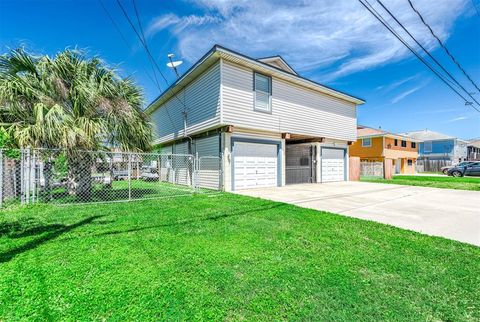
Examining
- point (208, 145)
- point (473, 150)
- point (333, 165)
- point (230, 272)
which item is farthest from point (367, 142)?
point (473, 150)

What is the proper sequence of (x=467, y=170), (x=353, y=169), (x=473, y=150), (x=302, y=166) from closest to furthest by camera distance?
(x=302, y=166) < (x=353, y=169) < (x=467, y=170) < (x=473, y=150)

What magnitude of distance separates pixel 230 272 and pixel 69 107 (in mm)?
7541

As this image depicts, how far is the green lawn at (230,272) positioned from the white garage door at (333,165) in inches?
418

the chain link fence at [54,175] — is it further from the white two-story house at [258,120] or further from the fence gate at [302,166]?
the fence gate at [302,166]

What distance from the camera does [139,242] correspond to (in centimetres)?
372

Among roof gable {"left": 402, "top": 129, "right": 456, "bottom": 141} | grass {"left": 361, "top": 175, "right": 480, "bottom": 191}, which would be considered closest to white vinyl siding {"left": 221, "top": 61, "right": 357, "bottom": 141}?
grass {"left": 361, "top": 175, "right": 480, "bottom": 191}

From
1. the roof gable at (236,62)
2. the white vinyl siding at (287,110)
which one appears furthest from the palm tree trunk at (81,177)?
the roof gable at (236,62)

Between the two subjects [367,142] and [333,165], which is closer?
[333,165]

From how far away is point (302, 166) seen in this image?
14859 millimetres

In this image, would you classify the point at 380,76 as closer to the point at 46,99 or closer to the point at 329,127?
the point at 329,127

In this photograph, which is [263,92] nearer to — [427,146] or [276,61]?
[276,61]

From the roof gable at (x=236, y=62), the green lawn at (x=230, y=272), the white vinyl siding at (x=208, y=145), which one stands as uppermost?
the roof gable at (x=236, y=62)

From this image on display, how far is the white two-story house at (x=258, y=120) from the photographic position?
1013 centimetres

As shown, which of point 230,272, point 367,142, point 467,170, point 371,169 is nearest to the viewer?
point 230,272
